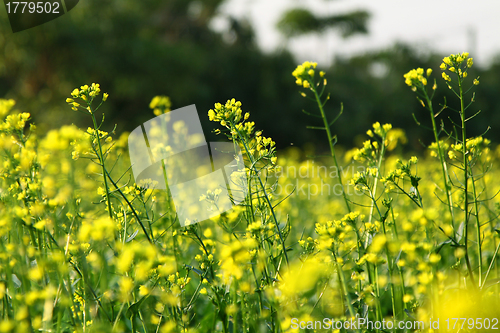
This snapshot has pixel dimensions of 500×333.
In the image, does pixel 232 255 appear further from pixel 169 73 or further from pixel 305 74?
pixel 169 73

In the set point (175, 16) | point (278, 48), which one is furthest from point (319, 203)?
point (175, 16)

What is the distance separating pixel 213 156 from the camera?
7.23 ft

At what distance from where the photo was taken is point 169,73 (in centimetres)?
1130

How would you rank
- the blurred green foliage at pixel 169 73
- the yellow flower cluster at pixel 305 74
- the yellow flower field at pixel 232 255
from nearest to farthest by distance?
the yellow flower field at pixel 232 255 → the yellow flower cluster at pixel 305 74 → the blurred green foliage at pixel 169 73

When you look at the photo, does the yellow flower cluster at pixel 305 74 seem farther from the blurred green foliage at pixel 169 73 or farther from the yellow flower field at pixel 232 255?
the blurred green foliage at pixel 169 73

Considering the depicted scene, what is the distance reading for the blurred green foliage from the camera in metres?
9.83

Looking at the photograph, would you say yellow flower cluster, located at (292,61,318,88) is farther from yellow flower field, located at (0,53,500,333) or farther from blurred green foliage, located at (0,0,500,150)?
blurred green foliage, located at (0,0,500,150)

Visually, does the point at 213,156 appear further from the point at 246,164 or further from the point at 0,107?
the point at 0,107

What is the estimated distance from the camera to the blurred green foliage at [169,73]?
983 cm

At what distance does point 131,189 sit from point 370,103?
1540cm

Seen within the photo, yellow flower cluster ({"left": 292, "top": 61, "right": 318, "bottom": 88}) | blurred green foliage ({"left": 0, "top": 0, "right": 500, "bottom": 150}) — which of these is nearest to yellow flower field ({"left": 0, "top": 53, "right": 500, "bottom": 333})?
yellow flower cluster ({"left": 292, "top": 61, "right": 318, "bottom": 88})

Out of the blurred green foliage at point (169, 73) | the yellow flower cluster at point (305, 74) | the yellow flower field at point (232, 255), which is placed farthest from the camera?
the blurred green foliage at point (169, 73)

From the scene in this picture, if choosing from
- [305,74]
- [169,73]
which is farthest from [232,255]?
[169,73]

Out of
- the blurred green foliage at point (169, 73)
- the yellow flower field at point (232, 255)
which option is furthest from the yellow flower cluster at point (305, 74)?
the blurred green foliage at point (169, 73)
